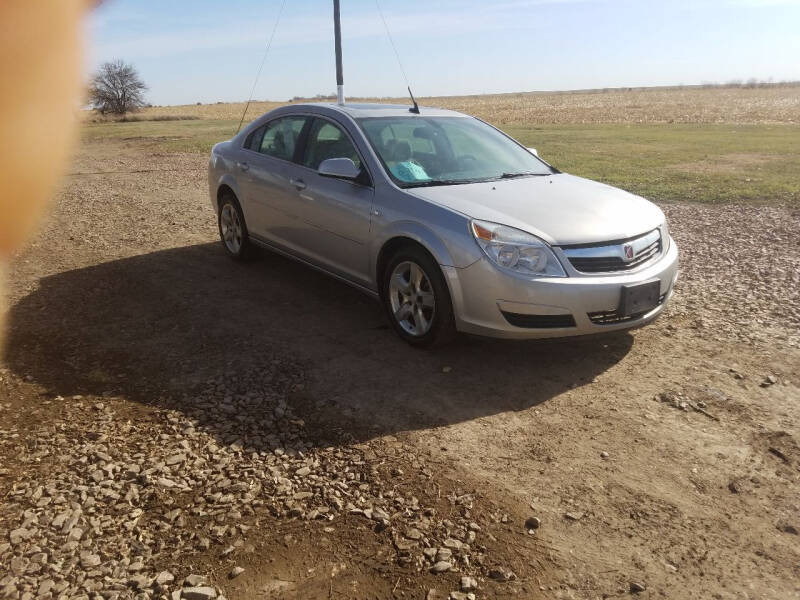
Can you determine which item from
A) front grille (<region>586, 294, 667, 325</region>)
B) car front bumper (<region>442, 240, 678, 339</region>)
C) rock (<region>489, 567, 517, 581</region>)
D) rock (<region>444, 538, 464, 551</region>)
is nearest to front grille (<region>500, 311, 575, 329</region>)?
car front bumper (<region>442, 240, 678, 339</region>)

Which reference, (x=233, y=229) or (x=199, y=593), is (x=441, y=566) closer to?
(x=199, y=593)

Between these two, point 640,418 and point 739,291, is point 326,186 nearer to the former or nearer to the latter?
point 640,418

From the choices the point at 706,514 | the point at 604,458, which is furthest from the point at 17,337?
the point at 706,514

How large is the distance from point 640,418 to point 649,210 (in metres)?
1.78

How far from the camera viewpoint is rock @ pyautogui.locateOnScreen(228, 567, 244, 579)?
103 inches

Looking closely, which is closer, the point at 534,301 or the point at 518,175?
the point at 534,301

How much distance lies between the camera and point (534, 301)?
4.18 meters

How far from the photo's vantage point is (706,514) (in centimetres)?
301

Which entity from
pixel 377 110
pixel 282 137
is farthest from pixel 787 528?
pixel 282 137

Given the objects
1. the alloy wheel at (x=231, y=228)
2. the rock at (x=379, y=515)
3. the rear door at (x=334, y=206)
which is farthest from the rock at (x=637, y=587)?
the alloy wheel at (x=231, y=228)

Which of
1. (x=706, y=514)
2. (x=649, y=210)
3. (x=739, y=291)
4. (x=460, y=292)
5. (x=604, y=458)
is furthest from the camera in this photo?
(x=739, y=291)

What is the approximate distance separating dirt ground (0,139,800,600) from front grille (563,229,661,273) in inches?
27.0

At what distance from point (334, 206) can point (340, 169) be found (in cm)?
38

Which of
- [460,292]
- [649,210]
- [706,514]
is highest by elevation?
[649,210]
